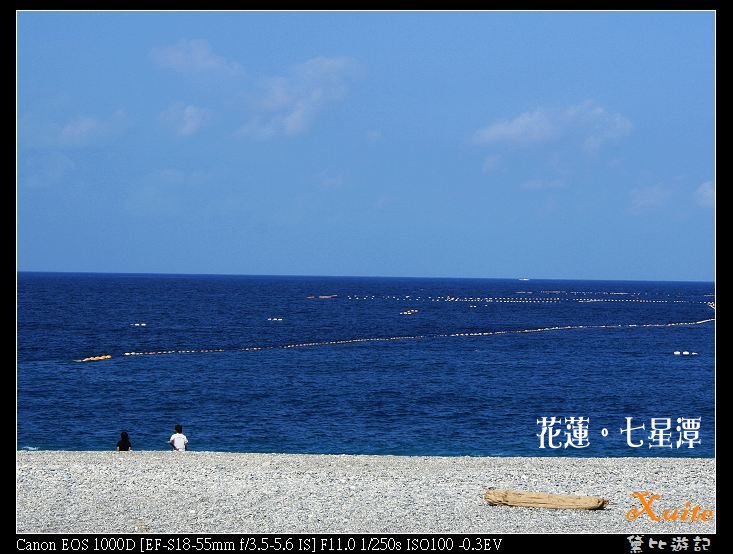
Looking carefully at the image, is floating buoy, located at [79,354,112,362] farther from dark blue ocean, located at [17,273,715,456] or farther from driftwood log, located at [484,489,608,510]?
driftwood log, located at [484,489,608,510]

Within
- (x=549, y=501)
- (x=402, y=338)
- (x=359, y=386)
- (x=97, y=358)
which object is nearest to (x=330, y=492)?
(x=549, y=501)

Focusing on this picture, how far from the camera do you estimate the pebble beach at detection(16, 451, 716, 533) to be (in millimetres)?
A: 16484

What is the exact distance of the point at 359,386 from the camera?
178 feet

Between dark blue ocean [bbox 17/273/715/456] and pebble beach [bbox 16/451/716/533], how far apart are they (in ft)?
34.4

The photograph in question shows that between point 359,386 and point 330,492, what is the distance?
35.0 metres

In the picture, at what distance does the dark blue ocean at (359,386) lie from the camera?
37.1 meters

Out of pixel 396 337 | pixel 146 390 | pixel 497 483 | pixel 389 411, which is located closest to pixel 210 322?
pixel 396 337

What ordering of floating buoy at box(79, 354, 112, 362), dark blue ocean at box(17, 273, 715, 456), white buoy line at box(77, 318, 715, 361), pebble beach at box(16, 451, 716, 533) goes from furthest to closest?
white buoy line at box(77, 318, 715, 361) < floating buoy at box(79, 354, 112, 362) < dark blue ocean at box(17, 273, 715, 456) < pebble beach at box(16, 451, 716, 533)
